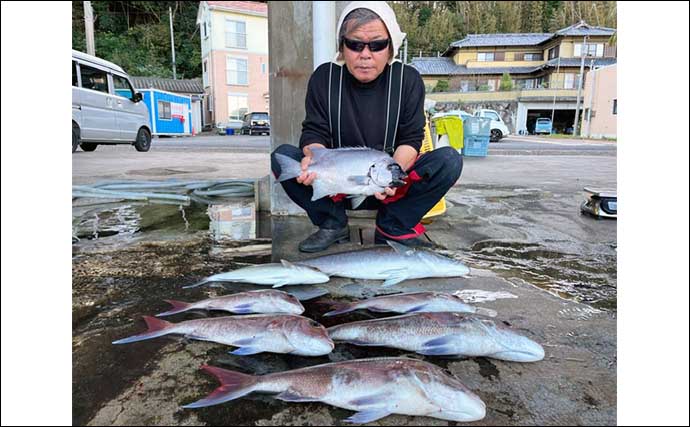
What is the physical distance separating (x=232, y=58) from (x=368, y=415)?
34093 millimetres

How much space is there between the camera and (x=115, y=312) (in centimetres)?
181

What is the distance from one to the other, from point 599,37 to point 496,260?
4320 centimetres

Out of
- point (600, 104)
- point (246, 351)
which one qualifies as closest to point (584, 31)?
point (600, 104)

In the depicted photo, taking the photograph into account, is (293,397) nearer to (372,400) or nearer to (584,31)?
(372,400)

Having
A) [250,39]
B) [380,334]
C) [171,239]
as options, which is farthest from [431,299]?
[250,39]

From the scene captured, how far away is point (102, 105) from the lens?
9.07 meters

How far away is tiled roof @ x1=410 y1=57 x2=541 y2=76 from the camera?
133 feet

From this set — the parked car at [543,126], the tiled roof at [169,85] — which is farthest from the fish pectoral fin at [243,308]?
the parked car at [543,126]

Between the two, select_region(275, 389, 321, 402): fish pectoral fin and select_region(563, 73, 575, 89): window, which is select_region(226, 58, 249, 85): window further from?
select_region(275, 389, 321, 402): fish pectoral fin

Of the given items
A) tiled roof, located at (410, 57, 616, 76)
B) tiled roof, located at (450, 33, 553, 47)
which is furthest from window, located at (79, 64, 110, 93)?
tiled roof, located at (450, 33, 553, 47)

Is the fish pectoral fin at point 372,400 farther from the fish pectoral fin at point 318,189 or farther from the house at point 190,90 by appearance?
the house at point 190,90

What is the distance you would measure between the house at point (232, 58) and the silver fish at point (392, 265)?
3110cm

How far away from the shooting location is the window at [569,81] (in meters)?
37.6

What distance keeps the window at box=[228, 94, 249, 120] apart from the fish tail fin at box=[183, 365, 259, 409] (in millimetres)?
33684
